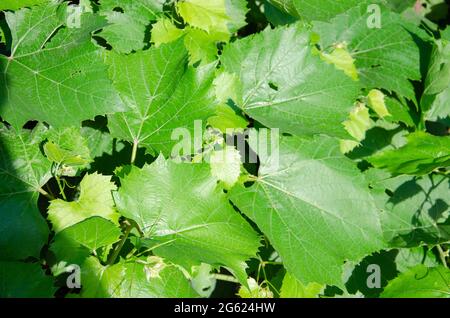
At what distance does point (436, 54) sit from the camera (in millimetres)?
2656

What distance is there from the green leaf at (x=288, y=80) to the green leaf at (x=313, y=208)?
13 centimetres

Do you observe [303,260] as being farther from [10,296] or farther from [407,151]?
[10,296]

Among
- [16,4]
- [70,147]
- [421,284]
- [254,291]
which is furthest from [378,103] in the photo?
[16,4]

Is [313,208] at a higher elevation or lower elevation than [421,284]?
higher

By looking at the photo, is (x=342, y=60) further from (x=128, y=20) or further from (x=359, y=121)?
(x=128, y=20)

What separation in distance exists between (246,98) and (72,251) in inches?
40.0

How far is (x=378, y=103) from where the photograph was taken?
9.05 ft

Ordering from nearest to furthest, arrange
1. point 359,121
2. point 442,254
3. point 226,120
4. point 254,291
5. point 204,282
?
point 226,120, point 254,291, point 204,282, point 442,254, point 359,121

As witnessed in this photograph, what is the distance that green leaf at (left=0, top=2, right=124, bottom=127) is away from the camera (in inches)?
71.7

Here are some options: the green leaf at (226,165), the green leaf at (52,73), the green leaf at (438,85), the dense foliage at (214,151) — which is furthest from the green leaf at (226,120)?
the green leaf at (438,85)

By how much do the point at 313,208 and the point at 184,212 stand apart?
0.62 metres

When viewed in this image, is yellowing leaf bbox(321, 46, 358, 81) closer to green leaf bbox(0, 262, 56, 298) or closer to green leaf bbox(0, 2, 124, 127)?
green leaf bbox(0, 2, 124, 127)

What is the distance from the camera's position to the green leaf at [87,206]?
72.7 inches
